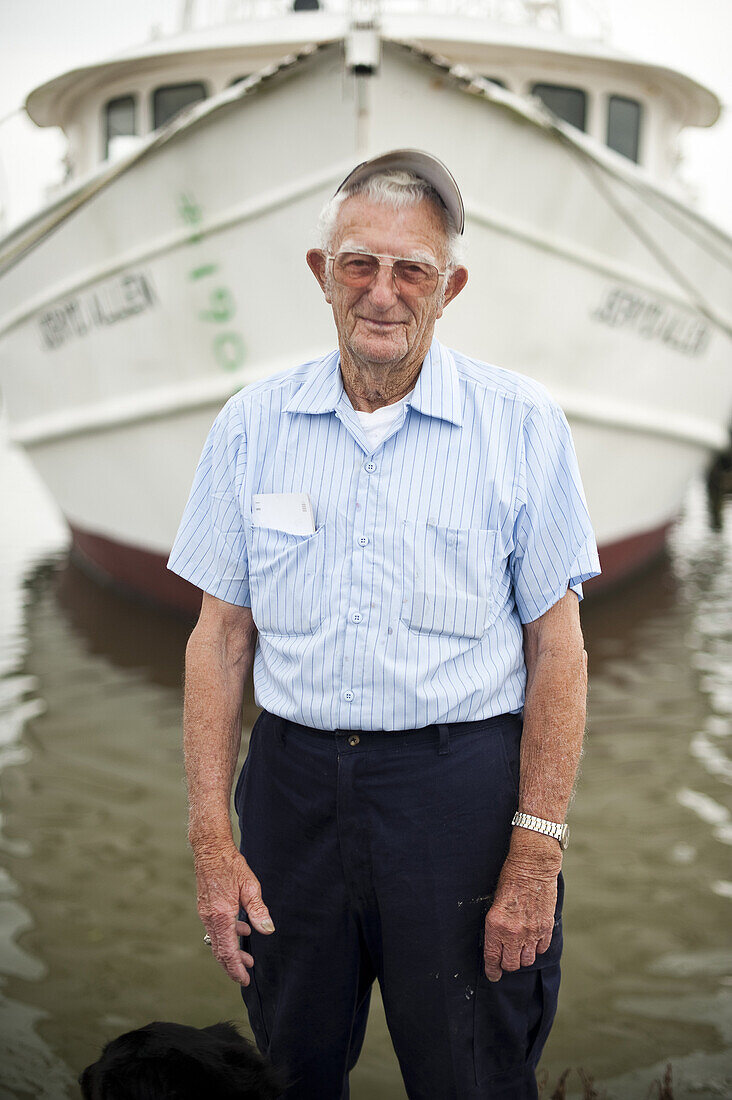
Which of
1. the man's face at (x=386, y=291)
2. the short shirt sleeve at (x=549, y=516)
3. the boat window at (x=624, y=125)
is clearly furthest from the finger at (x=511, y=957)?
the boat window at (x=624, y=125)

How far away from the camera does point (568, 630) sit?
1.67 meters

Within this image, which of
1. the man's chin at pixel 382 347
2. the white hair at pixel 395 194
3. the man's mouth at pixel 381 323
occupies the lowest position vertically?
the man's chin at pixel 382 347

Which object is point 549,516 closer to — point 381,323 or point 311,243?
point 381,323

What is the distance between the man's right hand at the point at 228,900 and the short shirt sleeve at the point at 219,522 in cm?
48

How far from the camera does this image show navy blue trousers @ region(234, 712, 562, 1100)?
5.44 feet

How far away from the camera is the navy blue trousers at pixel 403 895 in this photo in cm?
166

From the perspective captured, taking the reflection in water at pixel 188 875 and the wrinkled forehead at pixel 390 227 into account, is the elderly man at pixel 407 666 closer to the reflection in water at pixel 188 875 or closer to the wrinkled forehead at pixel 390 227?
the wrinkled forehead at pixel 390 227

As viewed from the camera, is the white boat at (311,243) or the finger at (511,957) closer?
the finger at (511,957)

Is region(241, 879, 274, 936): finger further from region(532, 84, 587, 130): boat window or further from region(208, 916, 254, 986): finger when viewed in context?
region(532, 84, 587, 130): boat window

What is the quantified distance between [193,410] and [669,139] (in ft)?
13.9

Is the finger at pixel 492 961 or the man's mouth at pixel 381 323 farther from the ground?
the man's mouth at pixel 381 323

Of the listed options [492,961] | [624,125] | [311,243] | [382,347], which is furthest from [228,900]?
[624,125]

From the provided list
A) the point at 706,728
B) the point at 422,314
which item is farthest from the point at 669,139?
the point at 422,314

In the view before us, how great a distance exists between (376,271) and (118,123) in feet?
20.8
